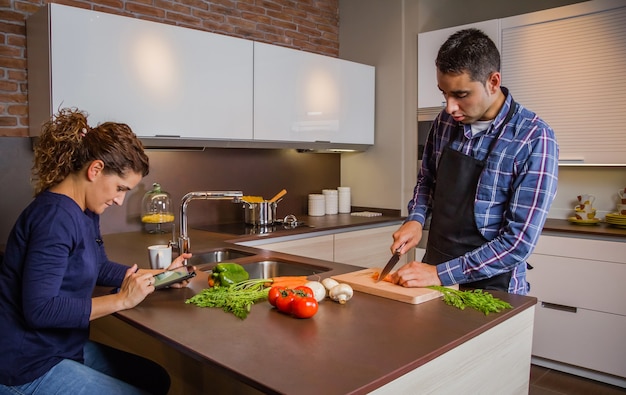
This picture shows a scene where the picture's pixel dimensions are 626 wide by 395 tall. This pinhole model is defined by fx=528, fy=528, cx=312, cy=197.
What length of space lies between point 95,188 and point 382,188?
10.3 feet

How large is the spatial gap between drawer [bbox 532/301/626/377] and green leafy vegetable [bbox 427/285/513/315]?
1929 mm

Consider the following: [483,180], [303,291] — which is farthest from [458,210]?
[303,291]

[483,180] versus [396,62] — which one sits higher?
[396,62]

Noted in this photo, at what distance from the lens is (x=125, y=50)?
2.76 m

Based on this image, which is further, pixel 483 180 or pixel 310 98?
pixel 310 98

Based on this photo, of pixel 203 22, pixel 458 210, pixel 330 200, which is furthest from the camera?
pixel 330 200

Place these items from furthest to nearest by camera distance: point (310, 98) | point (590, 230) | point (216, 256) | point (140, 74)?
point (310, 98), point (590, 230), point (140, 74), point (216, 256)

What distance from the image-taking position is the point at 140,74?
282 centimetres

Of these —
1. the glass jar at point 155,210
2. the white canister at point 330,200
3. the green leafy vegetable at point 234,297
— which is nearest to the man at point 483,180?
the green leafy vegetable at point 234,297

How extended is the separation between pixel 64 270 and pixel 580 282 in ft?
9.57

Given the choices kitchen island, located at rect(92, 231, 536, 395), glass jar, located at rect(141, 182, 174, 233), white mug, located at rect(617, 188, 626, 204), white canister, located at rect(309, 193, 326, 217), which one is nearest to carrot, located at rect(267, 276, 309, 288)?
kitchen island, located at rect(92, 231, 536, 395)

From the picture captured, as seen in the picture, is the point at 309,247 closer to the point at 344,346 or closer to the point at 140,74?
the point at 140,74

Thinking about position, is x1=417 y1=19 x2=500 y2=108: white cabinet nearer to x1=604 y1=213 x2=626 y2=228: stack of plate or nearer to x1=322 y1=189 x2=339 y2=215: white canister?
x1=322 y1=189 x2=339 y2=215: white canister

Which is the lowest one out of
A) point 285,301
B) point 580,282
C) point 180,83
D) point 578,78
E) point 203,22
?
point 580,282
